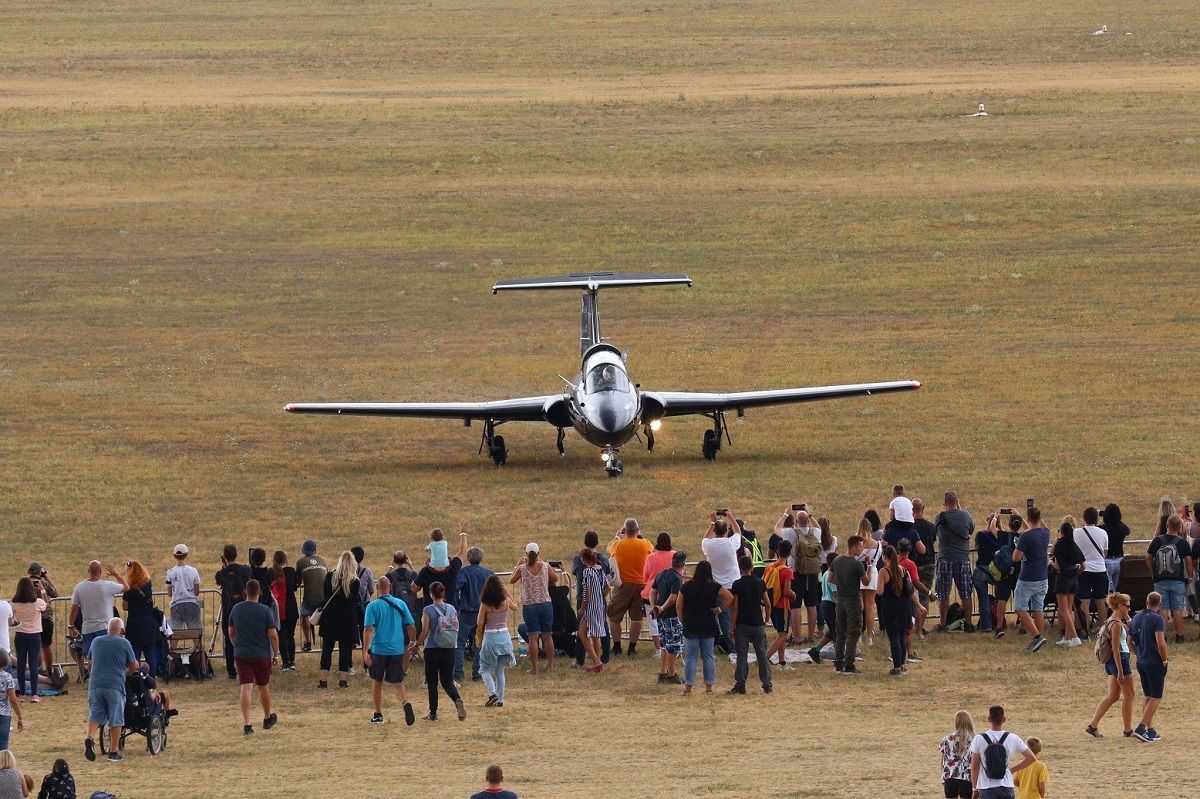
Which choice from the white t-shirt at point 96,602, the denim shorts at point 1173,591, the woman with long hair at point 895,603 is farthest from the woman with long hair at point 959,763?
the white t-shirt at point 96,602

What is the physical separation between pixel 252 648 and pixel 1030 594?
27.2 ft

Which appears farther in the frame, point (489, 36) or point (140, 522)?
point (489, 36)

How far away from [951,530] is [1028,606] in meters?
1.29

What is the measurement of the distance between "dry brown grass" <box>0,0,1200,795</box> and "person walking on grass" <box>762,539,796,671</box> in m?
0.55

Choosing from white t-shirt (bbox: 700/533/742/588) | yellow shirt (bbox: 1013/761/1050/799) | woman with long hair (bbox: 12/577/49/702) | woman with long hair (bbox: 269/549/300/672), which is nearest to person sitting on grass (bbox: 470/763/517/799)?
yellow shirt (bbox: 1013/761/1050/799)

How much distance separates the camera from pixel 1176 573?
19109 millimetres

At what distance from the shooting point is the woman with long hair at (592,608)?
19.1 metres

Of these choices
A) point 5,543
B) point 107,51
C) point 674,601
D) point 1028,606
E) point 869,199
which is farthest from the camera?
point 107,51

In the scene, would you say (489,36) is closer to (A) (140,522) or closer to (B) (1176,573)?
(A) (140,522)

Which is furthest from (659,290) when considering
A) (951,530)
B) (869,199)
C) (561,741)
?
(561,741)

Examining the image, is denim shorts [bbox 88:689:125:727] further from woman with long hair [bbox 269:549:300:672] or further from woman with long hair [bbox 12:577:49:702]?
woman with long hair [bbox 269:549:300:672]

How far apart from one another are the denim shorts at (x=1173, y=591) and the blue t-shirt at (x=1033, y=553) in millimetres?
1185

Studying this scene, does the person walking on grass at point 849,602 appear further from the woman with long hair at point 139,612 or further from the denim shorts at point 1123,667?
the woman with long hair at point 139,612

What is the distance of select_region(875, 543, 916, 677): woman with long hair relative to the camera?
18.7m
